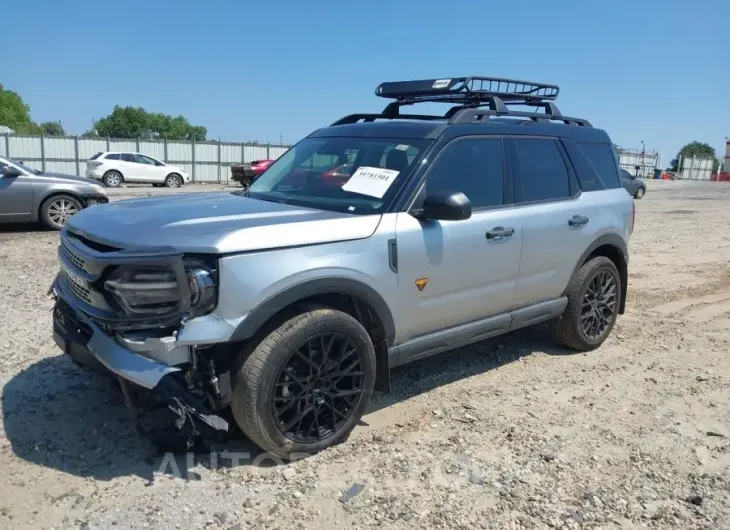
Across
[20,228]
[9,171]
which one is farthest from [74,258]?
[20,228]

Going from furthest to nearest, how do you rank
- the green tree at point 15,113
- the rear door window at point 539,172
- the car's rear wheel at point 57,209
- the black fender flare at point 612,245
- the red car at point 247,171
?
Result: 1. the green tree at point 15,113
2. the red car at point 247,171
3. the car's rear wheel at point 57,209
4. the black fender flare at point 612,245
5. the rear door window at point 539,172

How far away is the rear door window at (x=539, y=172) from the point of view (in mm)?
4684

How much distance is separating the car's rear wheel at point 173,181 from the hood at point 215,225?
26286mm

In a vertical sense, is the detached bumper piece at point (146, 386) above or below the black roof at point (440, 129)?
below

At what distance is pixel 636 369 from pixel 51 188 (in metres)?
9.88

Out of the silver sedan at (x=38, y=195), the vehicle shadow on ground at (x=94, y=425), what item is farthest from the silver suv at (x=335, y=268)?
the silver sedan at (x=38, y=195)

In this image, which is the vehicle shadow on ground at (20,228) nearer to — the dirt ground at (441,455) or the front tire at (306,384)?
the dirt ground at (441,455)

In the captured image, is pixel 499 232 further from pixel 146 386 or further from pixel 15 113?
pixel 15 113

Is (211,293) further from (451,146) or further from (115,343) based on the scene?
(451,146)

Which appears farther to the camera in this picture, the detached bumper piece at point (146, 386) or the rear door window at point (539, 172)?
the rear door window at point (539, 172)

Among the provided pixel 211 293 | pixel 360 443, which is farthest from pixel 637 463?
pixel 211 293

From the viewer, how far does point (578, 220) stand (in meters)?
5.05

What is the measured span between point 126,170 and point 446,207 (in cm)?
2664

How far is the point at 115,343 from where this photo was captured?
Result: 123 inches
